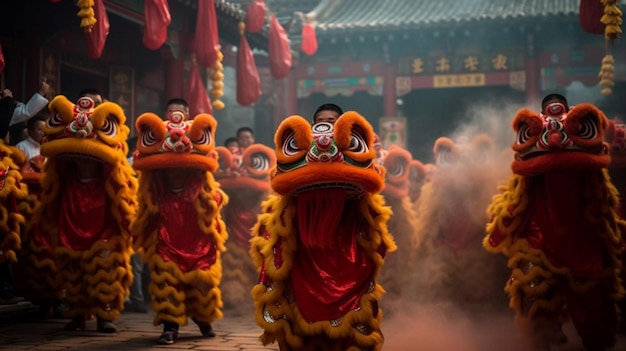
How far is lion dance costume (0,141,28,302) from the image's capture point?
7.07 metres

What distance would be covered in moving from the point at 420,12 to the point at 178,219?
41.2 ft

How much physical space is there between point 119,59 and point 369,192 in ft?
28.4

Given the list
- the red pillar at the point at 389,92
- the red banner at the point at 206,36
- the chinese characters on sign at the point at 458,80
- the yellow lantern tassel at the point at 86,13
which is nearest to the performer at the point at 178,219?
the yellow lantern tassel at the point at 86,13

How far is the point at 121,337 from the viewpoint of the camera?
261 inches

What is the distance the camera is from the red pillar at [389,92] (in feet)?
57.7

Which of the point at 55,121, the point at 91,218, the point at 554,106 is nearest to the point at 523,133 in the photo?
the point at 554,106

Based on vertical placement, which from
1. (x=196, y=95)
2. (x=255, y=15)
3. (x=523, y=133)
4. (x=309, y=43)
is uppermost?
(x=309, y=43)

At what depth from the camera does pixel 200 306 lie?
253 inches

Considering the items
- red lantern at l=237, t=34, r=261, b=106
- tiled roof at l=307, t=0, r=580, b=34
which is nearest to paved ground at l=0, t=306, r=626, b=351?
red lantern at l=237, t=34, r=261, b=106

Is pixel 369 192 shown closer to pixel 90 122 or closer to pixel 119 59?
pixel 90 122

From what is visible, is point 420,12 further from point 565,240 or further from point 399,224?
point 565,240

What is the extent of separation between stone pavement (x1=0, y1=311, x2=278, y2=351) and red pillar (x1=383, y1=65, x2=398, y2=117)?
33.8 feet

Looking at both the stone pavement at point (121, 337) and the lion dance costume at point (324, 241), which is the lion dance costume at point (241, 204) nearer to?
the stone pavement at point (121, 337)

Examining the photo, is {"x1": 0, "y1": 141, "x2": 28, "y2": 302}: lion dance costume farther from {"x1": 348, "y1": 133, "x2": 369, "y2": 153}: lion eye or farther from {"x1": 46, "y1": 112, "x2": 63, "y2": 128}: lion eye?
{"x1": 348, "y1": 133, "x2": 369, "y2": 153}: lion eye
